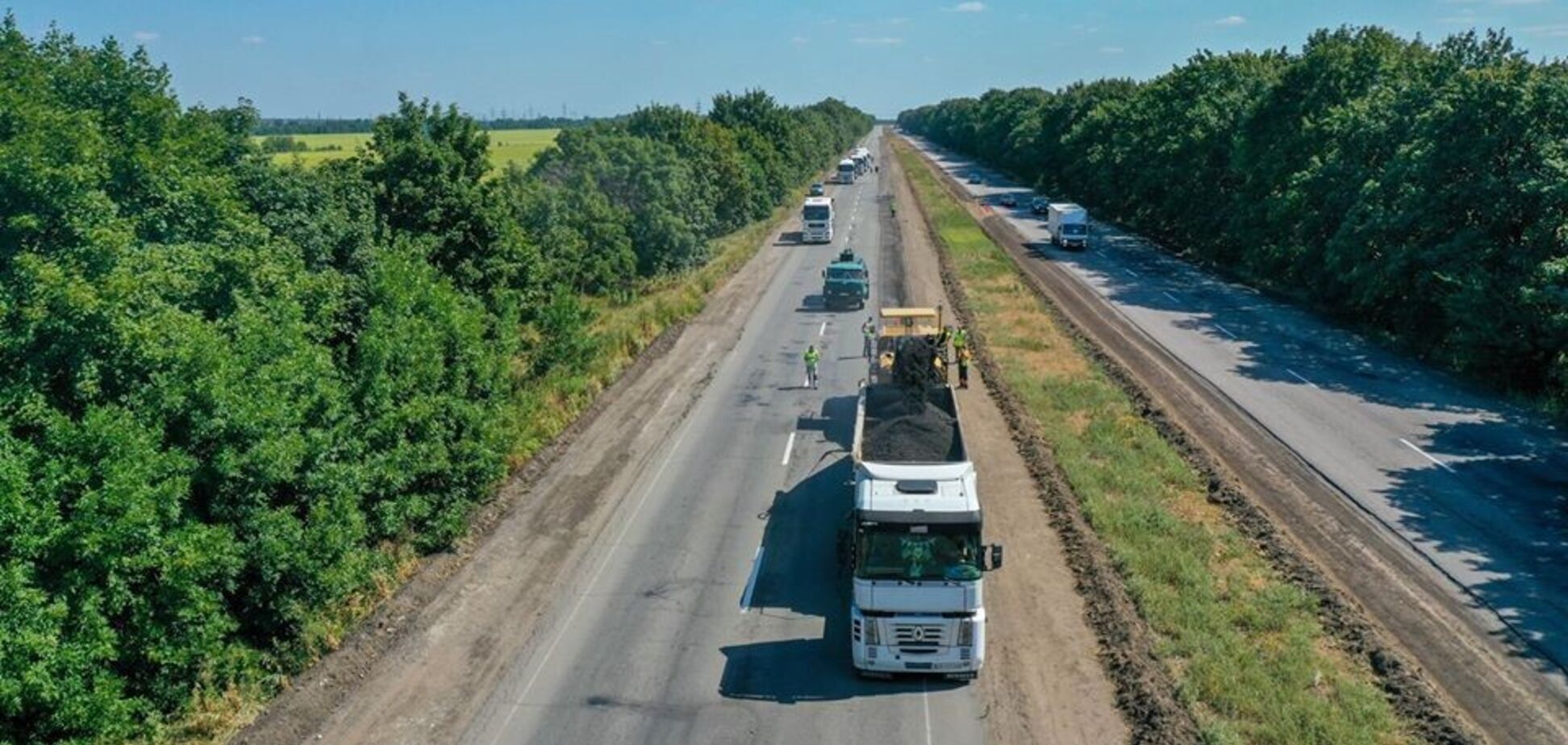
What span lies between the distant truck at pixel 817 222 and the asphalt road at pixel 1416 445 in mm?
29784

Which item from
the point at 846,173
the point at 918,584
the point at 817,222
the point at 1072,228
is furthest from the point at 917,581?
the point at 846,173

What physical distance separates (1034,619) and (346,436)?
14583mm

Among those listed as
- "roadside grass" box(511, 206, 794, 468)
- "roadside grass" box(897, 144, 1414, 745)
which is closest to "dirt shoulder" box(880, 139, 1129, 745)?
"roadside grass" box(897, 144, 1414, 745)

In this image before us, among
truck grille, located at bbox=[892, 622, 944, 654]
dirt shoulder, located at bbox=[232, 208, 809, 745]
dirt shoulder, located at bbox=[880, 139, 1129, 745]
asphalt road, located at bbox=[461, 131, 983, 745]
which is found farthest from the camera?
truck grille, located at bbox=[892, 622, 944, 654]

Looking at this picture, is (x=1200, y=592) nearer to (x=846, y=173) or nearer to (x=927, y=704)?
(x=927, y=704)

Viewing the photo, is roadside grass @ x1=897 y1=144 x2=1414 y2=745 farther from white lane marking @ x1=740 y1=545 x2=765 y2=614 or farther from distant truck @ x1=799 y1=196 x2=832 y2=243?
distant truck @ x1=799 y1=196 x2=832 y2=243

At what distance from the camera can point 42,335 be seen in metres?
16.1

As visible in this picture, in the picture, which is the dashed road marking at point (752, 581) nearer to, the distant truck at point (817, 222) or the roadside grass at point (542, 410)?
the roadside grass at point (542, 410)

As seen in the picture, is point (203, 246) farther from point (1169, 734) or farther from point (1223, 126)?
point (1223, 126)

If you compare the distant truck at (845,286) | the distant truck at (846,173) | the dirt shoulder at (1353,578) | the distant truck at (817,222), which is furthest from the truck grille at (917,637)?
the distant truck at (846,173)

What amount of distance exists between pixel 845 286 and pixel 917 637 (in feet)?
114

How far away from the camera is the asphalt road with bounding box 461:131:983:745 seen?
16.7 m

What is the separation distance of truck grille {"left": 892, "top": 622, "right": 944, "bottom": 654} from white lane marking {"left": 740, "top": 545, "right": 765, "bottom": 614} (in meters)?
4.30

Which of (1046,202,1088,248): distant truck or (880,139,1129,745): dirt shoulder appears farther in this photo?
(1046,202,1088,248): distant truck
